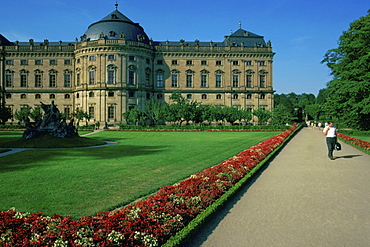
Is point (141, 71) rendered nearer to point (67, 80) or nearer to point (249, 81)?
point (67, 80)

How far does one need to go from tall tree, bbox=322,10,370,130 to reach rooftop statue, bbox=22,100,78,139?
2631cm

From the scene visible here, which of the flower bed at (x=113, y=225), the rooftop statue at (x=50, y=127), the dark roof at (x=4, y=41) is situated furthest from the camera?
the dark roof at (x=4, y=41)

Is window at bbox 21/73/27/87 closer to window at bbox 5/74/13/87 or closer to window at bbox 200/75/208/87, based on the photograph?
window at bbox 5/74/13/87

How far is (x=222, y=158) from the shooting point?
16906 millimetres

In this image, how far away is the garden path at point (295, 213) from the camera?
5.99 metres

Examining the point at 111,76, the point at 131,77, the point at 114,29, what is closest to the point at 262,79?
the point at 131,77

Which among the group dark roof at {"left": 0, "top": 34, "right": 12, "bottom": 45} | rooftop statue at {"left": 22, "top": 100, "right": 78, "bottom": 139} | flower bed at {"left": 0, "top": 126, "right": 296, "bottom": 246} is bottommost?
flower bed at {"left": 0, "top": 126, "right": 296, "bottom": 246}

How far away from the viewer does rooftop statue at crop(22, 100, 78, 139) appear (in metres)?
25.2

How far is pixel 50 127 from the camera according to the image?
25797 millimetres

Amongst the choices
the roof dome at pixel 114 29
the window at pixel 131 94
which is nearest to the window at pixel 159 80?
the window at pixel 131 94

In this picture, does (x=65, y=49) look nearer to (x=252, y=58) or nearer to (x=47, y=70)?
(x=47, y=70)

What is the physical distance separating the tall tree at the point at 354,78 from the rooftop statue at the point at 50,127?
26308mm

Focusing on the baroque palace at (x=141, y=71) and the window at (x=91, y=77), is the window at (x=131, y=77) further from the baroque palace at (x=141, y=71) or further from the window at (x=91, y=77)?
the window at (x=91, y=77)

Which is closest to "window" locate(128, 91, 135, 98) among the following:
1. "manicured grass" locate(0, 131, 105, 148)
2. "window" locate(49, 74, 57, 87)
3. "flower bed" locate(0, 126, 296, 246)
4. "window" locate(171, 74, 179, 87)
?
"window" locate(171, 74, 179, 87)
